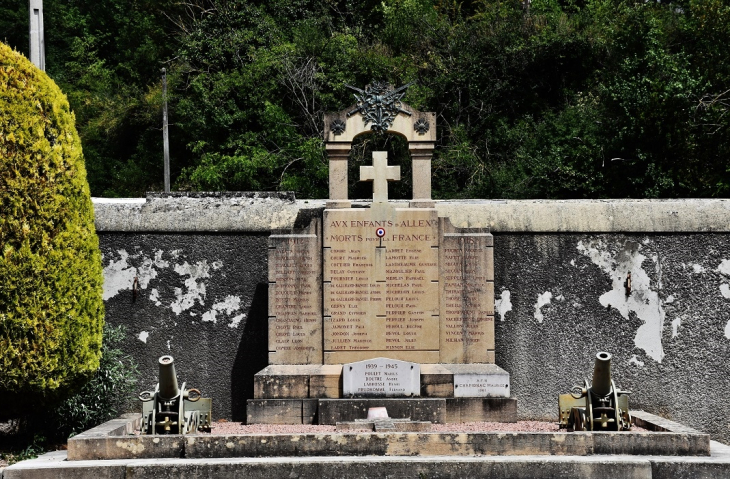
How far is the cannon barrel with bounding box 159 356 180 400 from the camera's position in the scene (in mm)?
8695

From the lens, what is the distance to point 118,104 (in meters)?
25.3

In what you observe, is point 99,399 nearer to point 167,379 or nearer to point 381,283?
point 167,379

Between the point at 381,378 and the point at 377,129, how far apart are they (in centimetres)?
277

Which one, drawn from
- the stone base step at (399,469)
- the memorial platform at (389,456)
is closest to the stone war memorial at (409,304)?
the memorial platform at (389,456)

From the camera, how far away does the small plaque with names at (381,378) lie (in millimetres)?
9812

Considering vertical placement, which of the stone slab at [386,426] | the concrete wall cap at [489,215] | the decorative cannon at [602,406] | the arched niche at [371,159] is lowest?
the stone slab at [386,426]

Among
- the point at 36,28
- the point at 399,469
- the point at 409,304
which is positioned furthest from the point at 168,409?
the point at 36,28

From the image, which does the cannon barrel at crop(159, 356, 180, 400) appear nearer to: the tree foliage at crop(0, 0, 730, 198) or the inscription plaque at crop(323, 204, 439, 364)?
the inscription plaque at crop(323, 204, 439, 364)

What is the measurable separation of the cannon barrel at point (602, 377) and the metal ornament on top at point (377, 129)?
112 inches

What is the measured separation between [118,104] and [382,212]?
1665cm

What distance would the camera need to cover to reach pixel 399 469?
7.72m

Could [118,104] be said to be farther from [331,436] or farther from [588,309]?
[331,436]

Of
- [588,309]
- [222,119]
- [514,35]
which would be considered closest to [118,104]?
[222,119]

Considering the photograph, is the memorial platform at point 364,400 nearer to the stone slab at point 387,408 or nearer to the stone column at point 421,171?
the stone slab at point 387,408
